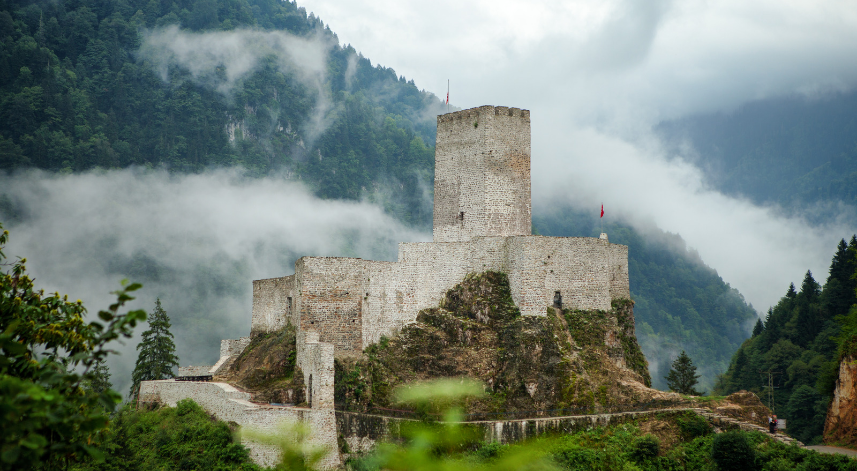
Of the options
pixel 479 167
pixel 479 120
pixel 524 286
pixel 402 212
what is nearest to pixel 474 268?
pixel 524 286

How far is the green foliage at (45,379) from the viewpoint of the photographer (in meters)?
9.79

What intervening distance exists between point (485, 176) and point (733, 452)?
18.1 m

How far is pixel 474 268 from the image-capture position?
36.9 meters

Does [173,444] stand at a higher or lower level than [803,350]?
lower

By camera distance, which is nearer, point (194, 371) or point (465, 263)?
point (465, 263)

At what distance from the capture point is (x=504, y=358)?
111ft

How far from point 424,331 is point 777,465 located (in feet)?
53.7

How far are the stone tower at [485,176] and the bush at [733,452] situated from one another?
49.0 feet

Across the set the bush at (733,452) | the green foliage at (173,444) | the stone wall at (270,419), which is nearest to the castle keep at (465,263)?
the stone wall at (270,419)

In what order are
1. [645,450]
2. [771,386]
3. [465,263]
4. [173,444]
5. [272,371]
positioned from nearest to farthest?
Result: [645,450]
[173,444]
[272,371]
[465,263]
[771,386]

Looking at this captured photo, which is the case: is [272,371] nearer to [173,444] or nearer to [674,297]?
[173,444]

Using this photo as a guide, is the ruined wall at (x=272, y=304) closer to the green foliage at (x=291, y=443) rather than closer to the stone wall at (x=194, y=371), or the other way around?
the stone wall at (x=194, y=371)

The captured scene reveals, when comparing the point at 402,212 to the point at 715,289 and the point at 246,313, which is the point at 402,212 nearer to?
the point at 246,313

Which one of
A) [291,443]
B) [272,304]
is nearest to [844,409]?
[291,443]
